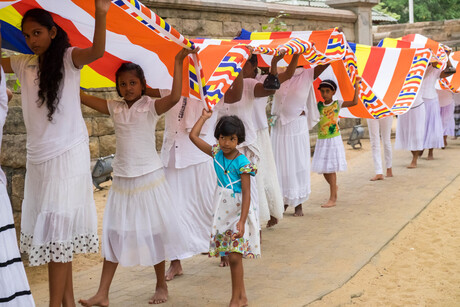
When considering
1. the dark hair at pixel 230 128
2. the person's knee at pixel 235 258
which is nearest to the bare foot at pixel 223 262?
the person's knee at pixel 235 258

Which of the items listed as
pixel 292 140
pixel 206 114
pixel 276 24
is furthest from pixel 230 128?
pixel 276 24

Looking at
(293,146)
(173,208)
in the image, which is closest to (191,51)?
(173,208)

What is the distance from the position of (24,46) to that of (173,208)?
62.1 inches

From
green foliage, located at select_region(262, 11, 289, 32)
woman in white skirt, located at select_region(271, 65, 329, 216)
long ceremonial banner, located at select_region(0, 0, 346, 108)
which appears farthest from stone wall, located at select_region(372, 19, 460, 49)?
long ceremonial banner, located at select_region(0, 0, 346, 108)

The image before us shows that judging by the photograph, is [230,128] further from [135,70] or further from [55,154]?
[55,154]

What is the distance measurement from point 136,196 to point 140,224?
0.20m

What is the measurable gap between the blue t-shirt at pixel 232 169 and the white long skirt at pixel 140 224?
0.44m

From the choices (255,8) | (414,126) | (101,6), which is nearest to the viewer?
(101,6)

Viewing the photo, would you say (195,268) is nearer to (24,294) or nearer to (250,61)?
(250,61)

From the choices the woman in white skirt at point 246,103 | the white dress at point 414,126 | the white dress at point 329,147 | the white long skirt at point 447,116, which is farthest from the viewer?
the white long skirt at point 447,116

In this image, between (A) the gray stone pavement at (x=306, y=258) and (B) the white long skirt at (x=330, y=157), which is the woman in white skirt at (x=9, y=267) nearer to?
(A) the gray stone pavement at (x=306, y=258)

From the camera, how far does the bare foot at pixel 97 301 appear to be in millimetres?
4922

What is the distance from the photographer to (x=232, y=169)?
4.95 meters

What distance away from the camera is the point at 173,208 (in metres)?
5.07
